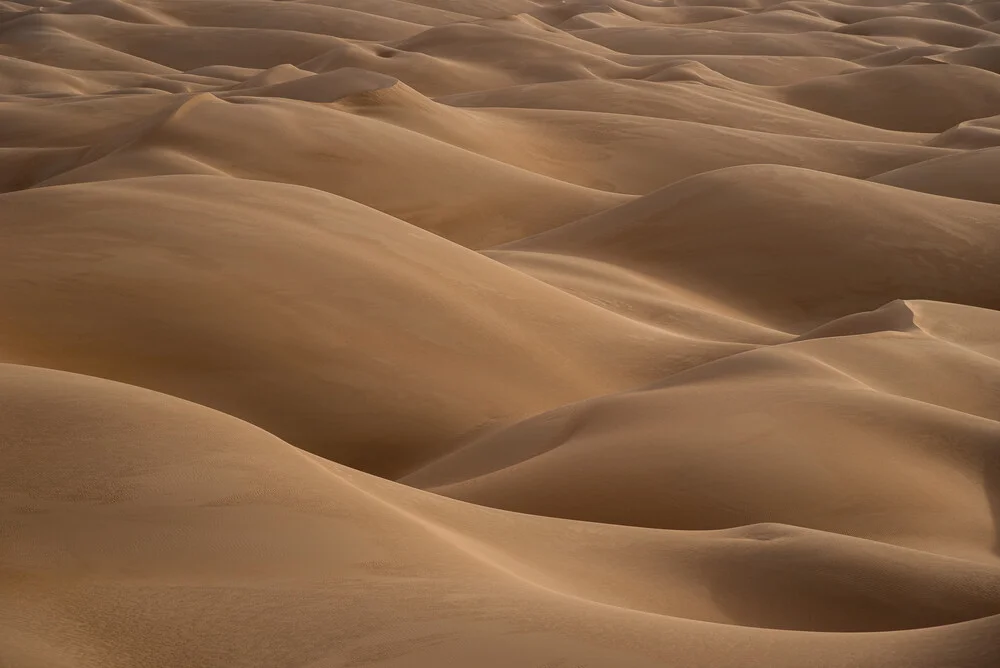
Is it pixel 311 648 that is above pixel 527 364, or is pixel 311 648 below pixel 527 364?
above

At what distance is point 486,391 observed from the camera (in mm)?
3334

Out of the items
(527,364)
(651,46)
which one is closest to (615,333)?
(527,364)

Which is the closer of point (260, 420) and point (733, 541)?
point (733, 541)

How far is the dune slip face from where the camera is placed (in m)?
1.30

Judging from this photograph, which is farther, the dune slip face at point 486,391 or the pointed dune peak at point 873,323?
the pointed dune peak at point 873,323

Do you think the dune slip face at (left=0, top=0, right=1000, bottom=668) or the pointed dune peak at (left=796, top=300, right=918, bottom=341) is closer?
the dune slip face at (left=0, top=0, right=1000, bottom=668)

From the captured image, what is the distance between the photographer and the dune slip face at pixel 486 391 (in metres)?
1.30

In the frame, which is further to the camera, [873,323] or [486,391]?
[873,323]

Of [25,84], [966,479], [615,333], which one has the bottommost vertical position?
[25,84]

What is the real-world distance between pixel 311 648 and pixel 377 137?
544 centimetres

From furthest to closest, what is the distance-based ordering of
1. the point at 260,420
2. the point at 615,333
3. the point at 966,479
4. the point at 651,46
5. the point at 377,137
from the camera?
the point at 651,46, the point at 377,137, the point at 615,333, the point at 260,420, the point at 966,479

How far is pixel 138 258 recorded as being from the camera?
3262 millimetres

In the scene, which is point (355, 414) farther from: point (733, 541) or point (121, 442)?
point (121, 442)

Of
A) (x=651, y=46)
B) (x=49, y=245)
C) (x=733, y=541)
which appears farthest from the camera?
(x=651, y=46)
